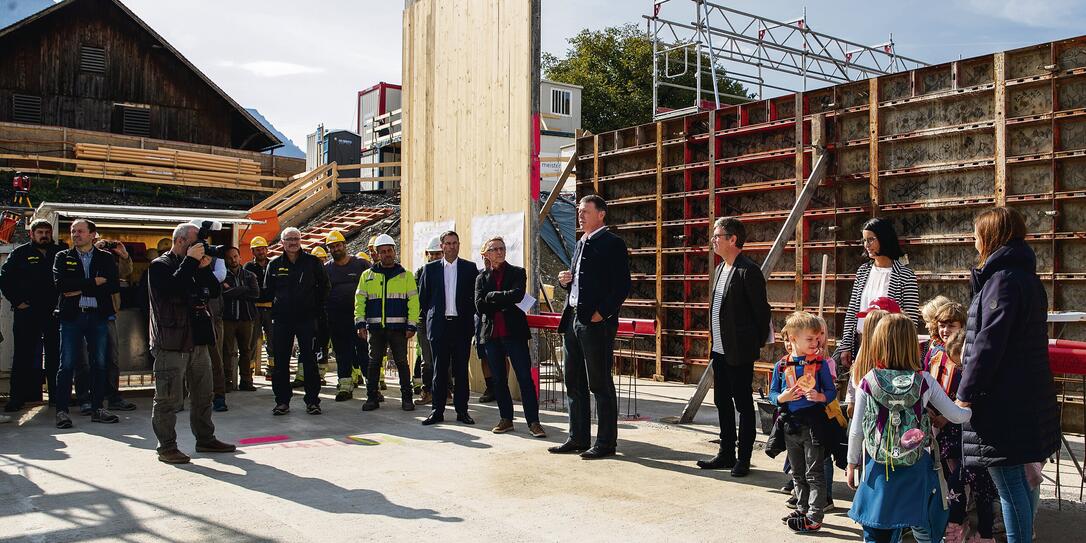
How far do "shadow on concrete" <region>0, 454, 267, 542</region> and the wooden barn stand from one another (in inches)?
1253

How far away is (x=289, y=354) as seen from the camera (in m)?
9.82

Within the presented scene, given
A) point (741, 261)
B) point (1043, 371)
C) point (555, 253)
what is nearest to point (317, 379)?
point (741, 261)

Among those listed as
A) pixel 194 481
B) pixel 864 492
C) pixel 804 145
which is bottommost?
pixel 194 481

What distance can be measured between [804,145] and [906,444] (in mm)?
7776

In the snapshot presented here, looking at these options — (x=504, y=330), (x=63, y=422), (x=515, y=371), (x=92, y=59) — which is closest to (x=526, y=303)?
(x=504, y=330)

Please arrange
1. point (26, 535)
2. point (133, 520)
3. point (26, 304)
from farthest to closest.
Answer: point (26, 304), point (133, 520), point (26, 535)

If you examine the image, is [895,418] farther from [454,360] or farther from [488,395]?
[488,395]

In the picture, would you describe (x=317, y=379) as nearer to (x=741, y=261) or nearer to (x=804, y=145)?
(x=741, y=261)

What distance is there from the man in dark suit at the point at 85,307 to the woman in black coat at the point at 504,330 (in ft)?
12.9

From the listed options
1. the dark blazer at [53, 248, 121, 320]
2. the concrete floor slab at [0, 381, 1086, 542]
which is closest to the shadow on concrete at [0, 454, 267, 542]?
the concrete floor slab at [0, 381, 1086, 542]

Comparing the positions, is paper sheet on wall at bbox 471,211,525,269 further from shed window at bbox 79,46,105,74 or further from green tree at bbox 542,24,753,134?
green tree at bbox 542,24,753,134

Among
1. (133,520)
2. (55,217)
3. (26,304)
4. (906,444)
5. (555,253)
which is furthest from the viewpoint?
(555,253)

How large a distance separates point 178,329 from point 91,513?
2014mm

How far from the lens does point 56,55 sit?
1340 inches
